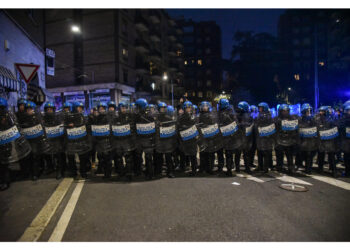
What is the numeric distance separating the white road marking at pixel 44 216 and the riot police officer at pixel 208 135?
143 inches

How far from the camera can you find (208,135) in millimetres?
6770

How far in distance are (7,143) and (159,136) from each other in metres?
3.57

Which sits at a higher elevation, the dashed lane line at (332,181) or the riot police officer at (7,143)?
the riot police officer at (7,143)

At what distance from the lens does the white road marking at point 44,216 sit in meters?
3.35

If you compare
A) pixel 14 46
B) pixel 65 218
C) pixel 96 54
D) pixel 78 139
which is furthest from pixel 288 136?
pixel 96 54

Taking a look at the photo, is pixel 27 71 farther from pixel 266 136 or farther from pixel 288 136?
pixel 288 136

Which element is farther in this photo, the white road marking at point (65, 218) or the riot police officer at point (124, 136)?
the riot police officer at point (124, 136)

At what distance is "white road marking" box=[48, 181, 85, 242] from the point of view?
3.37 m

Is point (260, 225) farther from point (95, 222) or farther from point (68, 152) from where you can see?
point (68, 152)

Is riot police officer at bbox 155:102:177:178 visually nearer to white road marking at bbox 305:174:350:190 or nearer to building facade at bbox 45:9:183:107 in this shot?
white road marking at bbox 305:174:350:190

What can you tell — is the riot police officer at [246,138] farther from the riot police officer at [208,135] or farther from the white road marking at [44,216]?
the white road marking at [44,216]

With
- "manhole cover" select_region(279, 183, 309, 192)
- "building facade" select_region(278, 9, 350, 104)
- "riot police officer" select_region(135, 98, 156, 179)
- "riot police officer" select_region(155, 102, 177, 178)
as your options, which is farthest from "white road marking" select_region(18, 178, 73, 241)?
"building facade" select_region(278, 9, 350, 104)

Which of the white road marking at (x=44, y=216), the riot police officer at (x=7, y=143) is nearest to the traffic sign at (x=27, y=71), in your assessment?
the riot police officer at (x=7, y=143)

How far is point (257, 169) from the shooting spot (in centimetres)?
725
